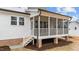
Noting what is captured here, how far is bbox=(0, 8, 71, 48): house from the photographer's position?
11.7ft

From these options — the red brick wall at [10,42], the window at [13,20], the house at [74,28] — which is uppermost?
the window at [13,20]

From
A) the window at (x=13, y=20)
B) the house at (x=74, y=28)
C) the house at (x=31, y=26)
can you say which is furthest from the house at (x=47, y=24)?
the window at (x=13, y=20)

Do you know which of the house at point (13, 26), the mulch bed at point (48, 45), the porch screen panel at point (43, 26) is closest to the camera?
the house at point (13, 26)

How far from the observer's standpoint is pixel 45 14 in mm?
3729

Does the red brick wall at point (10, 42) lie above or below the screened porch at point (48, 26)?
below

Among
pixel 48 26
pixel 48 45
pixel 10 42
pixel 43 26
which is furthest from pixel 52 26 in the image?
pixel 10 42

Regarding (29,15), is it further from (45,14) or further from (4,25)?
(4,25)

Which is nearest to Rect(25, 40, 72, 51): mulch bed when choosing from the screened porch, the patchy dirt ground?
the patchy dirt ground

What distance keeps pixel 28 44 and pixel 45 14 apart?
879 millimetres

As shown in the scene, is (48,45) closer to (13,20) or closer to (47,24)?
(47,24)

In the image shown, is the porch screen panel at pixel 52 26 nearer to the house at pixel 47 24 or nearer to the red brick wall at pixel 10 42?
the house at pixel 47 24

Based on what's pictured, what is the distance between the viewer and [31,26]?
3.79m

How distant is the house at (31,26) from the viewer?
356 cm
